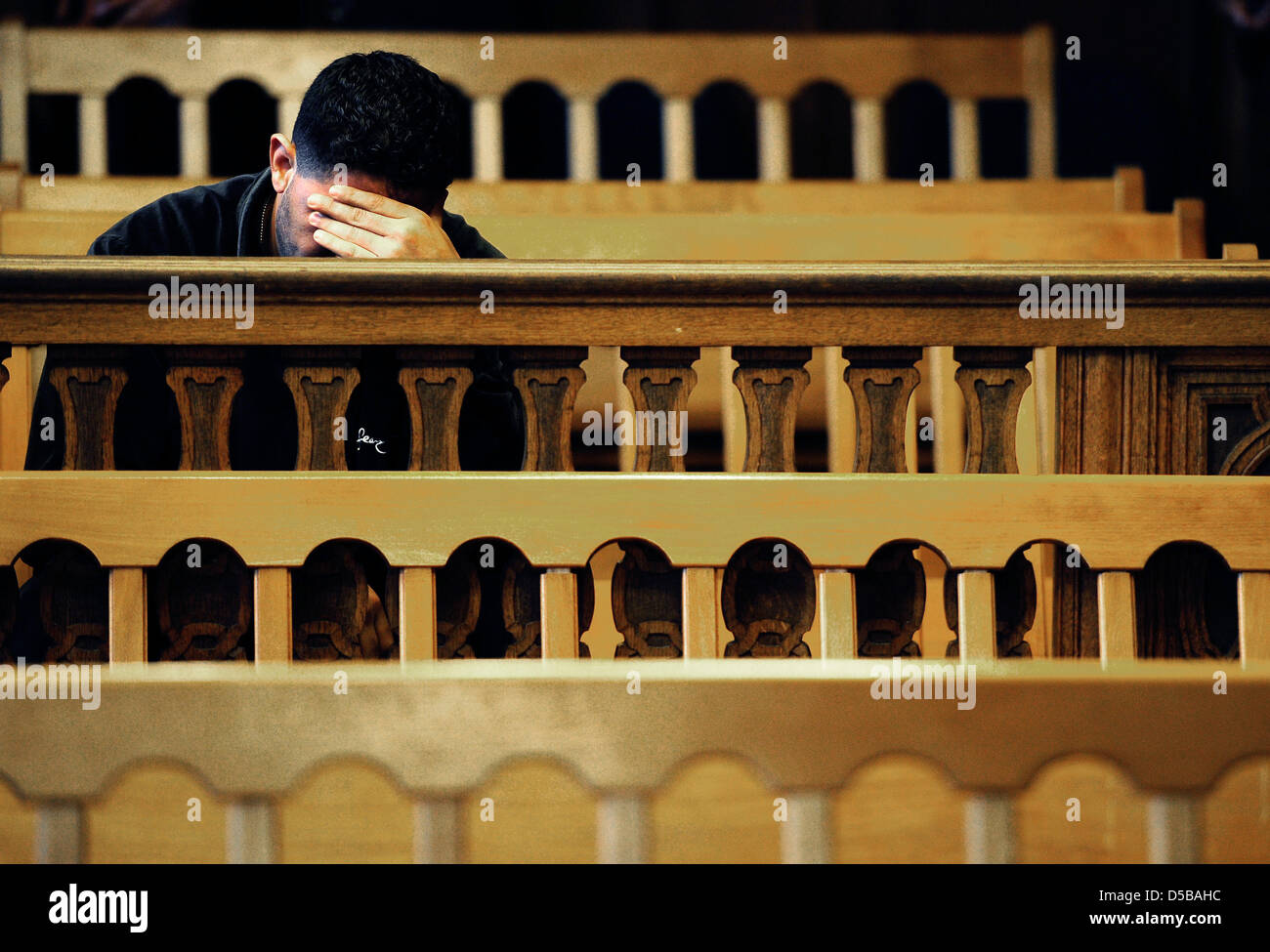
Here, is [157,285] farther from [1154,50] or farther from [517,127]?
[1154,50]

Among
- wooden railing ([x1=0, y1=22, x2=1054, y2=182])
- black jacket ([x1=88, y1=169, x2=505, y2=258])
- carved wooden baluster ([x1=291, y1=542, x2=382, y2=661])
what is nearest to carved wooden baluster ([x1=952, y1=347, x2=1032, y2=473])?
carved wooden baluster ([x1=291, y1=542, x2=382, y2=661])

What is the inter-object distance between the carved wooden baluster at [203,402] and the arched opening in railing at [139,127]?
1703mm

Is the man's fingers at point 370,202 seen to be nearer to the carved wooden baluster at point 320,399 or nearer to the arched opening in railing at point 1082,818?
the carved wooden baluster at point 320,399

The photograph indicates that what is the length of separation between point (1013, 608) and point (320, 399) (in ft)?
1.68

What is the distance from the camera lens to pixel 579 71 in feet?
5.65

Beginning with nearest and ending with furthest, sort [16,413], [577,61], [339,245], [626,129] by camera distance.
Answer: [339,245] → [16,413] → [577,61] → [626,129]

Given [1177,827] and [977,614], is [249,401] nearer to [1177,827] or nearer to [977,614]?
[977,614]

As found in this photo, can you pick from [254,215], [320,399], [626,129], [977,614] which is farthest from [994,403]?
[626,129]

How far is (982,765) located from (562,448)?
0.35 meters

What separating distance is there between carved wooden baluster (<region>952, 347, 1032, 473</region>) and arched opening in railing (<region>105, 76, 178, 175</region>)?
77.2 inches

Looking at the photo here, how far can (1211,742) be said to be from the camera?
729 mm

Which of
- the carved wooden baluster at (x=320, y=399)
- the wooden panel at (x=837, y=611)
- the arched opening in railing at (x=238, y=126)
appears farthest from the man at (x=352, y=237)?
the arched opening in railing at (x=238, y=126)

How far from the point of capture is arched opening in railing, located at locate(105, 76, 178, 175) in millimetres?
2207

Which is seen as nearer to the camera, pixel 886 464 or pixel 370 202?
pixel 886 464
